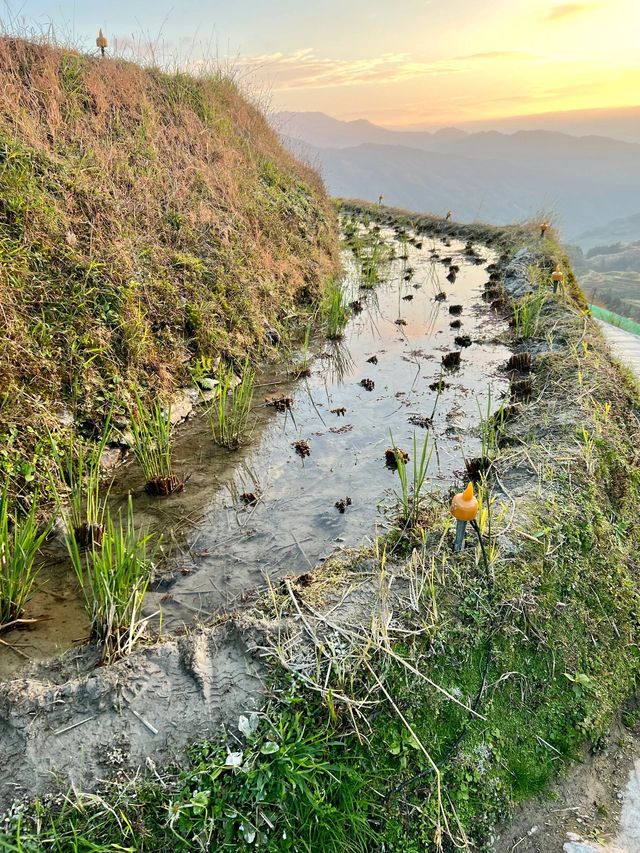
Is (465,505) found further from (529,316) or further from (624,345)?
(624,345)

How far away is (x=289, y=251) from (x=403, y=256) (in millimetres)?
5260

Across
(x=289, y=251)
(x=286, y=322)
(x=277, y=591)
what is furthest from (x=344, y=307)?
(x=277, y=591)

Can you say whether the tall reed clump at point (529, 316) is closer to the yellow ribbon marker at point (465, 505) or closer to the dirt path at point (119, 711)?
the yellow ribbon marker at point (465, 505)

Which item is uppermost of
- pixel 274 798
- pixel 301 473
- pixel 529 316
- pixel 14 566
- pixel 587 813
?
pixel 529 316

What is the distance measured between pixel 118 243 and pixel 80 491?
3.77 meters

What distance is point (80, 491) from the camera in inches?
143

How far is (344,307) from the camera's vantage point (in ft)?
29.1

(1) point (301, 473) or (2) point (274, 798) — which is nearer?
(2) point (274, 798)

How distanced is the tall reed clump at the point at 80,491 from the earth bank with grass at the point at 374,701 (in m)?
1.15

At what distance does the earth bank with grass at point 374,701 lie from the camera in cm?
218

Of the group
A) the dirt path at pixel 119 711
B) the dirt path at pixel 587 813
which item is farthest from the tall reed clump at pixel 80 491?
the dirt path at pixel 587 813

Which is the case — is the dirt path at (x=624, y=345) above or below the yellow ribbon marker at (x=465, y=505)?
below

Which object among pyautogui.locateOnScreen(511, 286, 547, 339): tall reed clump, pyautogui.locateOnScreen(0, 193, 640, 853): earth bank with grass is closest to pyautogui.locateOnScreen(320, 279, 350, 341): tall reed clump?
pyautogui.locateOnScreen(511, 286, 547, 339): tall reed clump

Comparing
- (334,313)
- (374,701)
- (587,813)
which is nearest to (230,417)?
(334,313)
